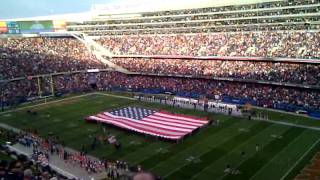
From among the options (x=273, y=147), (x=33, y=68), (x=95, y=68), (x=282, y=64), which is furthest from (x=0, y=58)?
(x=273, y=147)

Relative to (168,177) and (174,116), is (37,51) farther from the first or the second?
(168,177)

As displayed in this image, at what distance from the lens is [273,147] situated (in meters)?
33.6

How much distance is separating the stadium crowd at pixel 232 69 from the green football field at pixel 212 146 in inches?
368

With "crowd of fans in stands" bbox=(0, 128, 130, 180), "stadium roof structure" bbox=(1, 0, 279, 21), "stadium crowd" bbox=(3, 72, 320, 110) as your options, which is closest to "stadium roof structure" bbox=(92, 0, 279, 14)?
"stadium roof structure" bbox=(1, 0, 279, 21)

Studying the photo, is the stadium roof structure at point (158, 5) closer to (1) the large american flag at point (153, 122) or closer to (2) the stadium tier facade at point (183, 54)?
(2) the stadium tier facade at point (183, 54)

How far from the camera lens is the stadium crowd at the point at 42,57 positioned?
67606mm

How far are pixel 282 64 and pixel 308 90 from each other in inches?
296

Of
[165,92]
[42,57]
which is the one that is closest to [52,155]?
[165,92]

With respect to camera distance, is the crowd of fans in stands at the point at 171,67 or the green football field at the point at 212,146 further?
the crowd of fans in stands at the point at 171,67

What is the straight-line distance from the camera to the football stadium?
31.4m

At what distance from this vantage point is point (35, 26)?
9262 centimetres

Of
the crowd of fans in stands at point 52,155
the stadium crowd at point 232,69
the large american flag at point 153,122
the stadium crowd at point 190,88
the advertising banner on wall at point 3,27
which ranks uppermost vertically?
the advertising banner on wall at point 3,27

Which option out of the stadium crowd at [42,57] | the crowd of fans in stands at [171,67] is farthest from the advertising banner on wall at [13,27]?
the crowd of fans in stands at [171,67]

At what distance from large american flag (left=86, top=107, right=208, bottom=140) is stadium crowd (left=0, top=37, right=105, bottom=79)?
28.0m
